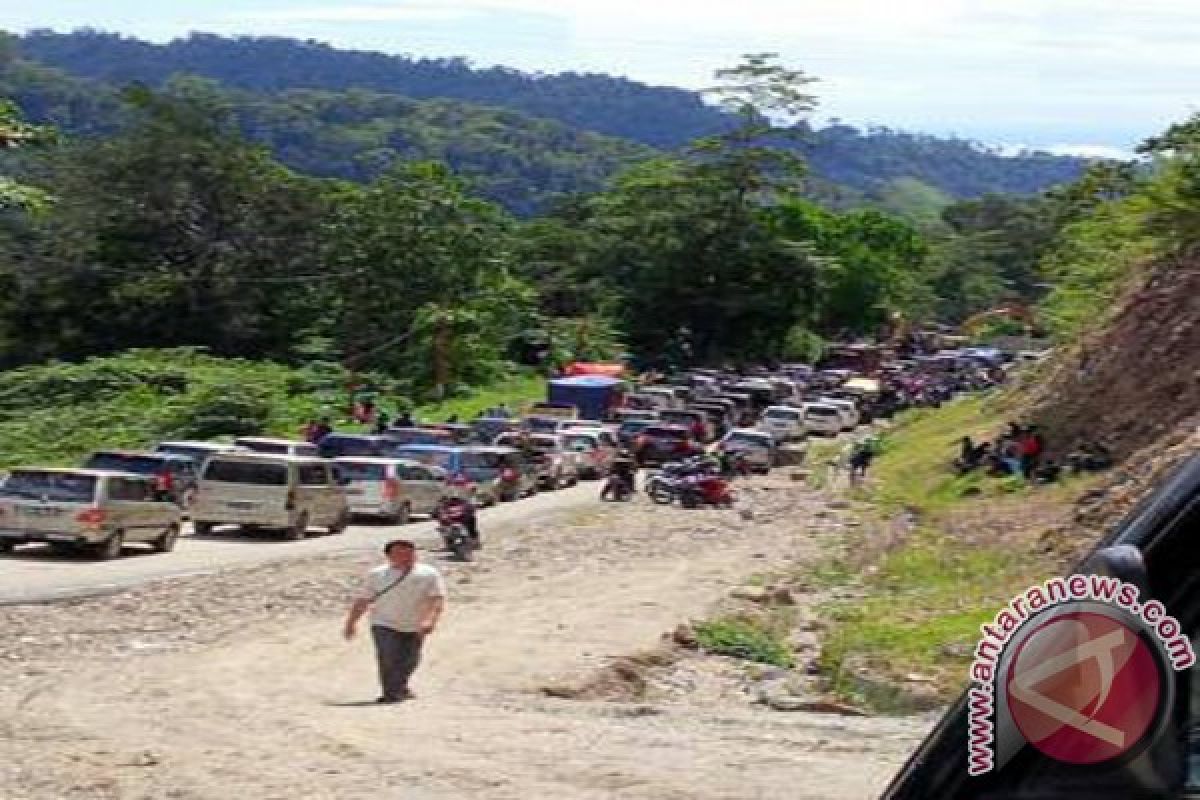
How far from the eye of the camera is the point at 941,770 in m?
2.26

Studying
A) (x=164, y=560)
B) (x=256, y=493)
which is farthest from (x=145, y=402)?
(x=164, y=560)

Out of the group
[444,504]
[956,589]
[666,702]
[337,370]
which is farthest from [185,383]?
[666,702]

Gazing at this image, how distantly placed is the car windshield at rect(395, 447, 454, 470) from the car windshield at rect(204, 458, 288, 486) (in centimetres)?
838

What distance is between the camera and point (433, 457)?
128ft

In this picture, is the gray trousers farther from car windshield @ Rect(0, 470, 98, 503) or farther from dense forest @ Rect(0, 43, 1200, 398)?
dense forest @ Rect(0, 43, 1200, 398)

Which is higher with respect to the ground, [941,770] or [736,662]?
[941,770]

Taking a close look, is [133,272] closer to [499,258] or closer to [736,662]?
[499,258]

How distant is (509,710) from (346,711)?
135 centimetres

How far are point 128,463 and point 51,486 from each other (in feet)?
24.9

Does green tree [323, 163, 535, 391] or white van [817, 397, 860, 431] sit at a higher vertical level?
green tree [323, 163, 535, 391]

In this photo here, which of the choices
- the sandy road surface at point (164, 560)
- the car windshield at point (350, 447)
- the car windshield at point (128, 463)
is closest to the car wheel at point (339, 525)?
the sandy road surface at point (164, 560)

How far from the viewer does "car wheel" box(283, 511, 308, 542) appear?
30.5 m

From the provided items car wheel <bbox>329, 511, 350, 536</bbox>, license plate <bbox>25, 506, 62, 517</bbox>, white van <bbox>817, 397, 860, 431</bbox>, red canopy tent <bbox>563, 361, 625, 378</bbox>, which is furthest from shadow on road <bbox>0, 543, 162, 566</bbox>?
red canopy tent <bbox>563, 361, 625, 378</bbox>

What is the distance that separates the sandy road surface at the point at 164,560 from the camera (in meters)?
22.1
